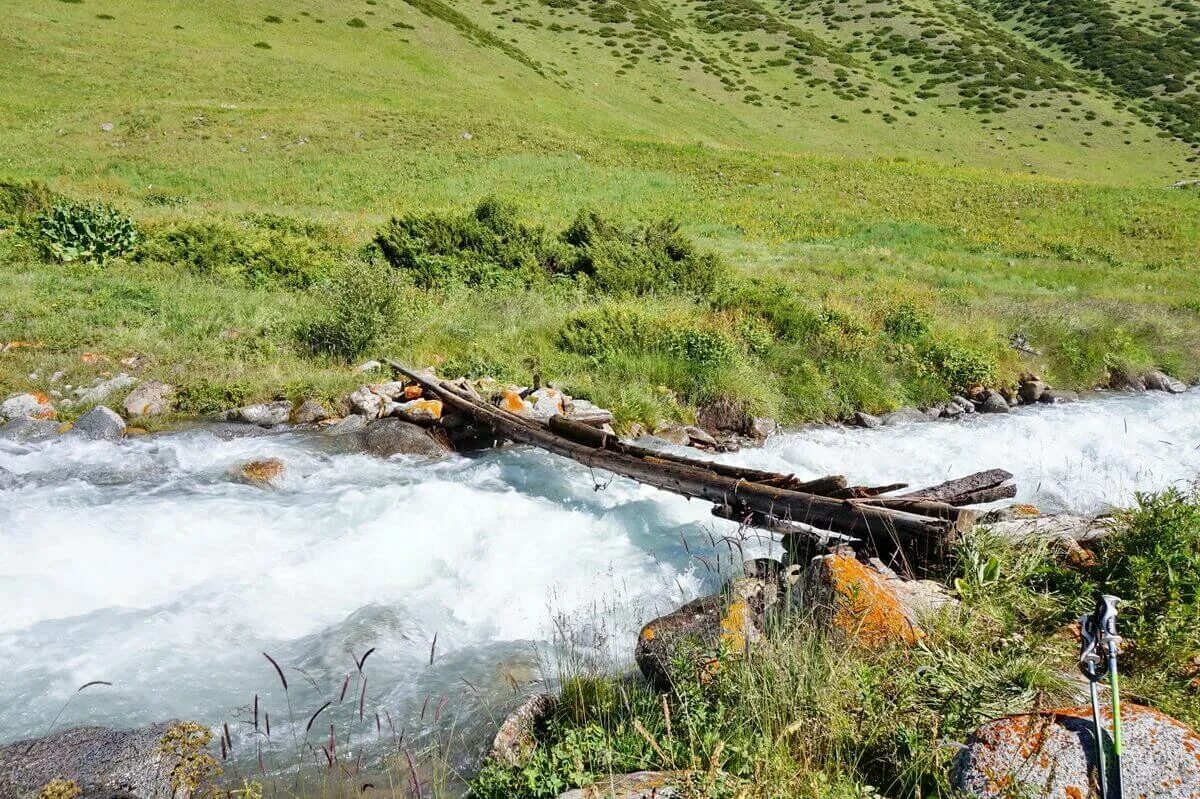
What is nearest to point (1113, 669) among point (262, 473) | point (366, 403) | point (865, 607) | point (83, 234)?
point (865, 607)

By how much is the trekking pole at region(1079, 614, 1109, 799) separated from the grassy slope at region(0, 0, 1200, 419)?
9831 millimetres

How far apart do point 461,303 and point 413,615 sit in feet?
33.4

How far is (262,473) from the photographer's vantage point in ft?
29.8

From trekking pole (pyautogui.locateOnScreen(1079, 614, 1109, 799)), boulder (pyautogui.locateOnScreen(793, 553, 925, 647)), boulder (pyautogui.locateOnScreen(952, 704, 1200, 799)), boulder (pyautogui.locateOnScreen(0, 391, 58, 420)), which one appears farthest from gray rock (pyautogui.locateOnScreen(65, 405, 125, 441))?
trekking pole (pyautogui.locateOnScreen(1079, 614, 1109, 799))

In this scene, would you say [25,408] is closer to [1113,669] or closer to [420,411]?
[420,411]

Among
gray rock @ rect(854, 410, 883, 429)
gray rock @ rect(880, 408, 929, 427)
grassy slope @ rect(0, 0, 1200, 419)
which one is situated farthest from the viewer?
grassy slope @ rect(0, 0, 1200, 419)

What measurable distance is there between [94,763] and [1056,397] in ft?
53.9

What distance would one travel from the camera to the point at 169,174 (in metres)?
30.6

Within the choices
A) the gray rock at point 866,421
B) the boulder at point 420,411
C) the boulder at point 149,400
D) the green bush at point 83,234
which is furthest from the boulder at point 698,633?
the green bush at point 83,234

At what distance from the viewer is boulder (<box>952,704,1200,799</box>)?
273cm

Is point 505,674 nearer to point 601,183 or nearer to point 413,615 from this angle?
point 413,615

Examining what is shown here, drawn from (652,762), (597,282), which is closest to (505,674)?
(652,762)

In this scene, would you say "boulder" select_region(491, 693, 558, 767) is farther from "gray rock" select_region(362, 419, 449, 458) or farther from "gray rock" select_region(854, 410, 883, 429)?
"gray rock" select_region(854, 410, 883, 429)

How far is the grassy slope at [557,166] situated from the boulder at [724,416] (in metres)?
0.80
